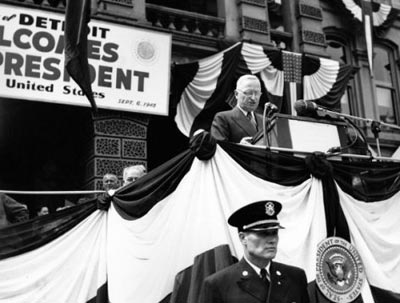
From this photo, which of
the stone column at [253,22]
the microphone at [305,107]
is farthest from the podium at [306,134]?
the stone column at [253,22]

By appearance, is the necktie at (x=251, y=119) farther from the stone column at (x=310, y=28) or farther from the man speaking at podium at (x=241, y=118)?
the stone column at (x=310, y=28)

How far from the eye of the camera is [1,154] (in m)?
11.8

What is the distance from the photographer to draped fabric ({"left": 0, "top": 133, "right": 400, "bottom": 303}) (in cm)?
437

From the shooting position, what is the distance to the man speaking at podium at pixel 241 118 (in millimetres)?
5551

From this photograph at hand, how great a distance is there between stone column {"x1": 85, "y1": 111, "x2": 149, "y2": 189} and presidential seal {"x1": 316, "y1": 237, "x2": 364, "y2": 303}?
6293 mm

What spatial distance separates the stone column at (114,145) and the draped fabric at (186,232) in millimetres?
5691

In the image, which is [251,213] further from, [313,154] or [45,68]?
[45,68]

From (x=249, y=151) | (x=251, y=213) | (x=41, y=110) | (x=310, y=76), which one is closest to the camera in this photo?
(x=251, y=213)

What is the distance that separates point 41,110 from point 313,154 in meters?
7.85

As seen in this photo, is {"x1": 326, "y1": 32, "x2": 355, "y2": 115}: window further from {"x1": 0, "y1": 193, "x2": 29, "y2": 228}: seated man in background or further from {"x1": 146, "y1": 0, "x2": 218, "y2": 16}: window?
{"x1": 0, "y1": 193, "x2": 29, "y2": 228}: seated man in background

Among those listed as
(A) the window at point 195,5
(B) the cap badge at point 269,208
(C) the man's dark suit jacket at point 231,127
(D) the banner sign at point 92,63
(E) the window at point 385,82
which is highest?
(A) the window at point 195,5

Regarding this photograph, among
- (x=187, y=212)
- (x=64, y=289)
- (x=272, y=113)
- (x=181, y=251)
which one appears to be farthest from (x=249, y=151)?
(x=64, y=289)

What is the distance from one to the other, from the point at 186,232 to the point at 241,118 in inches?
65.1

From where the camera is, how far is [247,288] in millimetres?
3650
